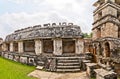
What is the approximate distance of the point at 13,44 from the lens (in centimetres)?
2998

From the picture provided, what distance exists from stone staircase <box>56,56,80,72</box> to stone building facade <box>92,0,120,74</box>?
215 cm

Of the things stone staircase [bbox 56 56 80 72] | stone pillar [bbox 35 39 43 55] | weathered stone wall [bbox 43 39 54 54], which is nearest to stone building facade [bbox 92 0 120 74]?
stone staircase [bbox 56 56 80 72]

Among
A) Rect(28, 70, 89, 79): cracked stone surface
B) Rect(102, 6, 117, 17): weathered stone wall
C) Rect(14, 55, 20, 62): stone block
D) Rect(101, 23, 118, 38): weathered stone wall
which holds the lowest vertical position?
Rect(28, 70, 89, 79): cracked stone surface

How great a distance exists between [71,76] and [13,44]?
1431cm

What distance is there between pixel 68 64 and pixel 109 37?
474 centimetres

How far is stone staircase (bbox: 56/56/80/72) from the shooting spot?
20.2 metres

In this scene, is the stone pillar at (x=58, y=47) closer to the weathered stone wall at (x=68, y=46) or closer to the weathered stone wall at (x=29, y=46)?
the weathered stone wall at (x=68, y=46)

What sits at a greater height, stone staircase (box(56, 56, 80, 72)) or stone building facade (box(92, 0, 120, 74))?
stone building facade (box(92, 0, 120, 74))

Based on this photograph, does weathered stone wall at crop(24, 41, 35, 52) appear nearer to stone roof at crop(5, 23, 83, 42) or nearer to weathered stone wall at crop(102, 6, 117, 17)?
stone roof at crop(5, 23, 83, 42)

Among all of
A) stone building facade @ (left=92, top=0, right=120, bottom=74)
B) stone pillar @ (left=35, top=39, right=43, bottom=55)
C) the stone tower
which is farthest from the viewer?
stone pillar @ (left=35, top=39, right=43, bottom=55)

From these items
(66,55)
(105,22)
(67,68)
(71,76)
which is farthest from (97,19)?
(71,76)

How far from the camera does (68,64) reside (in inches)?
815

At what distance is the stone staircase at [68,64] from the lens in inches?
794

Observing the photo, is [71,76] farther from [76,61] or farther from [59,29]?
[59,29]
